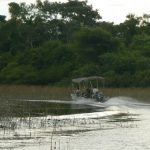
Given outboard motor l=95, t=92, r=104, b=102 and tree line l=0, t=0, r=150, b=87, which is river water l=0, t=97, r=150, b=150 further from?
tree line l=0, t=0, r=150, b=87

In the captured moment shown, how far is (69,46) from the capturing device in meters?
75.2

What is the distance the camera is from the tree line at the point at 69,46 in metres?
67.6

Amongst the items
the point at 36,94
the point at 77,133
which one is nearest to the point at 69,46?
the point at 36,94

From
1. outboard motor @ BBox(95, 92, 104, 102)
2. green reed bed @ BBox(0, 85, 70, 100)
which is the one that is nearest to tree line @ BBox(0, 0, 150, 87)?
green reed bed @ BBox(0, 85, 70, 100)

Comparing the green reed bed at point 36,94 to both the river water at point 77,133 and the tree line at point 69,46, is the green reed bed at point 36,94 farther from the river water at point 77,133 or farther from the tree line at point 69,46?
the river water at point 77,133

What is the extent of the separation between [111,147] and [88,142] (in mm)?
1406

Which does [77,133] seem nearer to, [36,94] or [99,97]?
[99,97]

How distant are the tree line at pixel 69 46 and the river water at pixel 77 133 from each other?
33965mm

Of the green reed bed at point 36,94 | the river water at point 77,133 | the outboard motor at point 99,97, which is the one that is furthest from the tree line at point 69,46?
the river water at point 77,133

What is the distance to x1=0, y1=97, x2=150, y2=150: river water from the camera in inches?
762

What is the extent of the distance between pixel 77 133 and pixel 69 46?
5284 cm

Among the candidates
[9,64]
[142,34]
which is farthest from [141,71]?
[9,64]

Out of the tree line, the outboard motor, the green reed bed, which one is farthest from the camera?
the tree line

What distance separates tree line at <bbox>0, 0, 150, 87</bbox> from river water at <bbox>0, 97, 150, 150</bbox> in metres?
34.0
